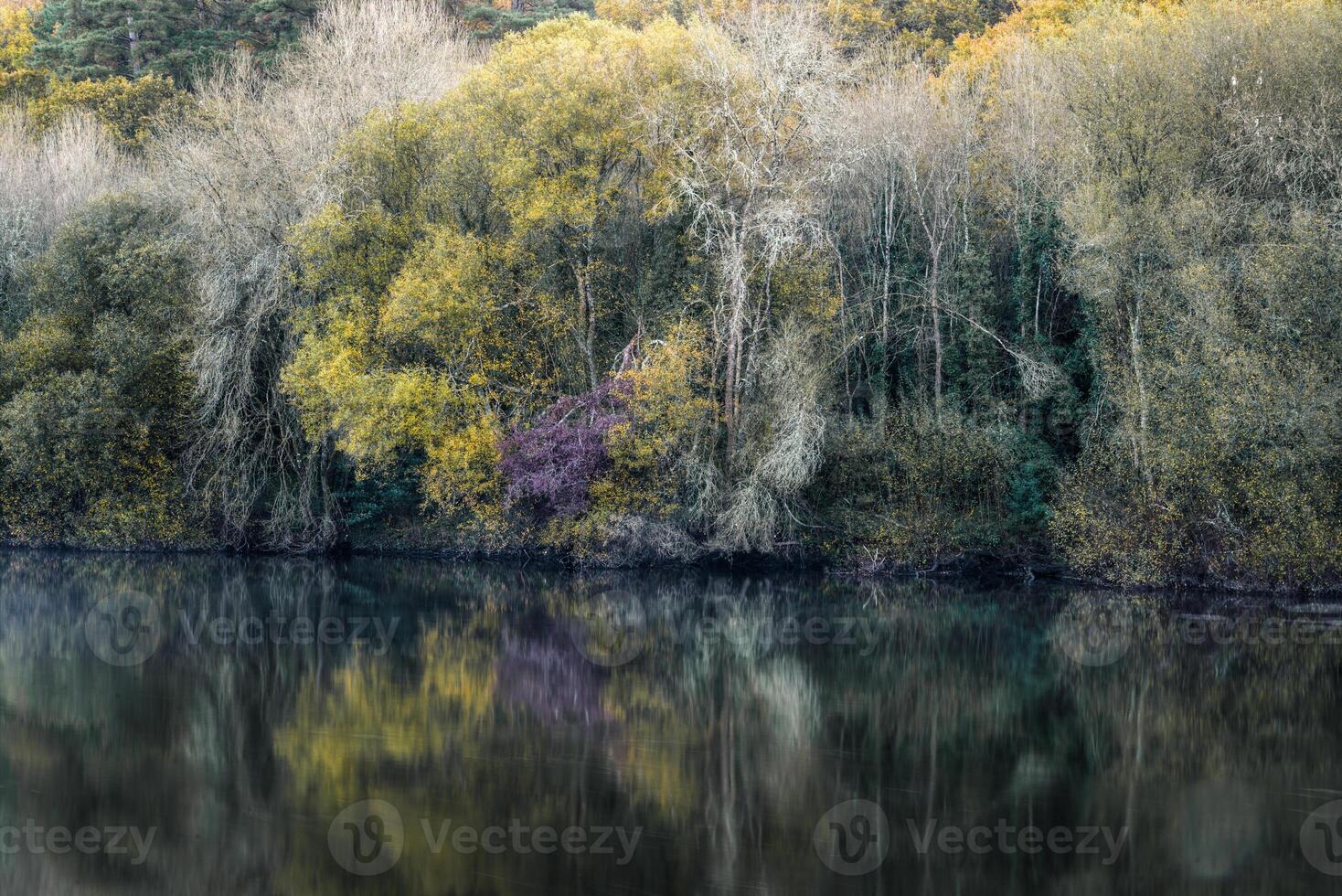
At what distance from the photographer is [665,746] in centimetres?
1639

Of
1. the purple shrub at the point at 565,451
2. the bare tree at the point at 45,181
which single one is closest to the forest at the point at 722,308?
the purple shrub at the point at 565,451

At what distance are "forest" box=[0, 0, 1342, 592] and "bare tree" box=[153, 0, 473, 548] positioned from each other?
0.41ft

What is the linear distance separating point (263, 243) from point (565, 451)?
33.2ft

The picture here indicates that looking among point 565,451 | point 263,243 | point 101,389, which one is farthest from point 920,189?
point 101,389

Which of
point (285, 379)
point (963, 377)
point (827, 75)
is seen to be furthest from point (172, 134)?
point (963, 377)

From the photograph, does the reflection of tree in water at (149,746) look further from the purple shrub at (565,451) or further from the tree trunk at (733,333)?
the tree trunk at (733,333)

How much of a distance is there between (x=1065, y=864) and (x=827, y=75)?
22091mm

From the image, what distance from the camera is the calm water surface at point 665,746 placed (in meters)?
12.3

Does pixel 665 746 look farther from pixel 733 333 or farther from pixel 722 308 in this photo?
pixel 722 308

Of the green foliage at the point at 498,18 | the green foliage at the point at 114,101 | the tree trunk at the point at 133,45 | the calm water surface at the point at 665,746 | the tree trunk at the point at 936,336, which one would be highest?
the green foliage at the point at 498,18

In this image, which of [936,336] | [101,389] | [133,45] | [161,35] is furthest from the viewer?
[161,35]

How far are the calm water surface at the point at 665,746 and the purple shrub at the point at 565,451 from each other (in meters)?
3.66

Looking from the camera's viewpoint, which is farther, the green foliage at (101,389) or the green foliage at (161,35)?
the green foliage at (161,35)

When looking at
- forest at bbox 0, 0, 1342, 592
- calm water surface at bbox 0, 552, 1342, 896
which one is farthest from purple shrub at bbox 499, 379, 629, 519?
calm water surface at bbox 0, 552, 1342, 896
